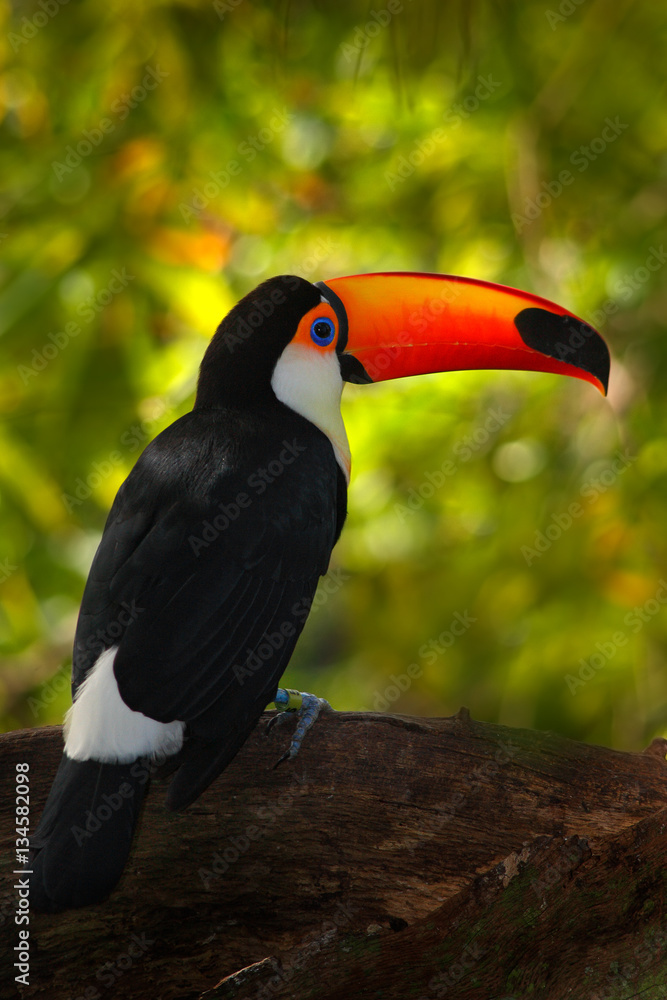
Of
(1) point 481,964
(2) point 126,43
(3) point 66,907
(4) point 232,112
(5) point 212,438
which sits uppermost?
(4) point 232,112

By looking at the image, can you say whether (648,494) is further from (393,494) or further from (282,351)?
(282,351)

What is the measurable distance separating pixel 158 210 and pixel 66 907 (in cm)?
263

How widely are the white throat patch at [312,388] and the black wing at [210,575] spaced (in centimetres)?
18

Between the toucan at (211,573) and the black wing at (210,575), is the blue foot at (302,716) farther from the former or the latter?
the black wing at (210,575)

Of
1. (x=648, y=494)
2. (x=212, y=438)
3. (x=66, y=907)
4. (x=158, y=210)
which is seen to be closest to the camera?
(x=66, y=907)

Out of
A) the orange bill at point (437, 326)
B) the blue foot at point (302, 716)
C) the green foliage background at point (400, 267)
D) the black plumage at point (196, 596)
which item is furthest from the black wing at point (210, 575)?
the green foliage background at point (400, 267)

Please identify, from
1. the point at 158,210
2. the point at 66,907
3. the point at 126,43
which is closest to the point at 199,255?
the point at 158,210

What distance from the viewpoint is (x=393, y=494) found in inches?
150

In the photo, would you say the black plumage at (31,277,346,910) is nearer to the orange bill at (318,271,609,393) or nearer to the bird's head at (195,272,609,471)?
the bird's head at (195,272,609,471)

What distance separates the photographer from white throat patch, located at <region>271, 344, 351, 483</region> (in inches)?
96.5

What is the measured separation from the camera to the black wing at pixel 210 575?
6.18ft

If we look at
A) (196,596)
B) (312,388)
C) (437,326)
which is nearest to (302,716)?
(196,596)

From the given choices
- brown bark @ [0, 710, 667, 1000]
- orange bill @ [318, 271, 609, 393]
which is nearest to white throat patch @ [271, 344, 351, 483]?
orange bill @ [318, 271, 609, 393]

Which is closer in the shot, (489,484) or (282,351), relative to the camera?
(282,351)
